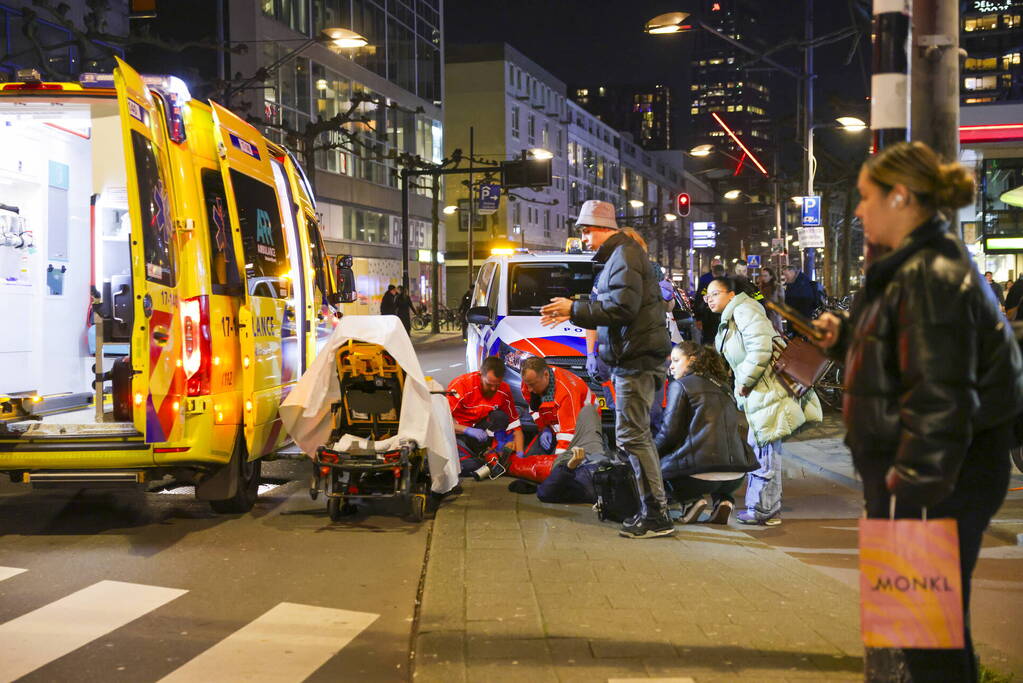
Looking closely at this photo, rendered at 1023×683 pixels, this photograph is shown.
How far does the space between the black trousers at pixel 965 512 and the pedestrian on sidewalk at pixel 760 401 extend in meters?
4.78

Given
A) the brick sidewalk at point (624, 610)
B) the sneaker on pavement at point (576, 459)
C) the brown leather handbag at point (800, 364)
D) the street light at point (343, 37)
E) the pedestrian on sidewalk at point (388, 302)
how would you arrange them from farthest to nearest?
the pedestrian on sidewalk at point (388, 302) < the street light at point (343, 37) < the sneaker on pavement at point (576, 459) < the brick sidewalk at point (624, 610) < the brown leather handbag at point (800, 364)

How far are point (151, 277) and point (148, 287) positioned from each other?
2.7 inches

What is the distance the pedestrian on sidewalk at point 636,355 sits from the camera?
7254 mm

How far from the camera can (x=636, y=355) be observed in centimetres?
736

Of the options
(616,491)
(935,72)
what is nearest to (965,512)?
(935,72)

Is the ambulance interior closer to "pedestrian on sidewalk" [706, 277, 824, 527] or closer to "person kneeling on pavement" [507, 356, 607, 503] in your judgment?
"person kneeling on pavement" [507, 356, 607, 503]

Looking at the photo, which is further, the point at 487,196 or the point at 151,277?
the point at 487,196

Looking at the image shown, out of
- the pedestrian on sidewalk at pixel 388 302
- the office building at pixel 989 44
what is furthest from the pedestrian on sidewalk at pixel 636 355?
the office building at pixel 989 44

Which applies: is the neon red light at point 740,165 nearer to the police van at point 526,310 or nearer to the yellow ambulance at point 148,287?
the police van at point 526,310

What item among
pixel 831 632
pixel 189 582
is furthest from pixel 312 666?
pixel 831 632

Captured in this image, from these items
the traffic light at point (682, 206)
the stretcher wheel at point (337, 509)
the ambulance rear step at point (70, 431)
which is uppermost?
the traffic light at point (682, 206)

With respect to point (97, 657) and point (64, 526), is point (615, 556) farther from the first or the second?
point (64, 526)

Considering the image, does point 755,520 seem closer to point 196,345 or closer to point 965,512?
point 196,345

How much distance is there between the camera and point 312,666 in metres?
4.97
